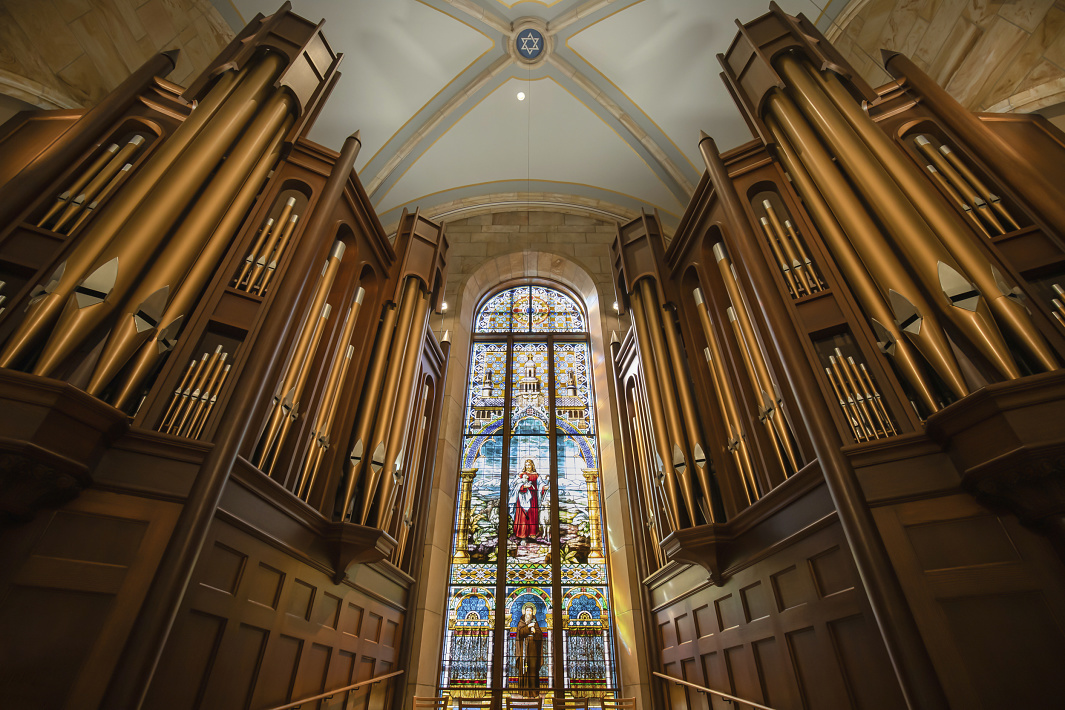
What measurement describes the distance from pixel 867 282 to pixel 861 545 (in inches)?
65.9

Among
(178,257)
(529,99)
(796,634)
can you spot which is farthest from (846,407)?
(529,99)

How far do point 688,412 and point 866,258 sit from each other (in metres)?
1.94

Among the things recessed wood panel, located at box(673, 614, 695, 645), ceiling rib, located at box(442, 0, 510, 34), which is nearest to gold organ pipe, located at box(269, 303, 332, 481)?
recessed wood panel, located at box(673, 614, 695, 645)

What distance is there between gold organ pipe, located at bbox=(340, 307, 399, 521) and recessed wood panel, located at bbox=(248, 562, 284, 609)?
0.74 meters

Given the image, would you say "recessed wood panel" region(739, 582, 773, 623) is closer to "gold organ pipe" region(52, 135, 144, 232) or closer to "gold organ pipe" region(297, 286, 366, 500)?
"gold organ pipe" region(297, 286, 366, 500)

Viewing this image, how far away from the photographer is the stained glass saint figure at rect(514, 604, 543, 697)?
19.1 ft

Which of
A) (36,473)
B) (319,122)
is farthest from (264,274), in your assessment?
(319,122)

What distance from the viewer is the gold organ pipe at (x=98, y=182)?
328cm

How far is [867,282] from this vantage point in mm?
3354

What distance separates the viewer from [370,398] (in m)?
4.84

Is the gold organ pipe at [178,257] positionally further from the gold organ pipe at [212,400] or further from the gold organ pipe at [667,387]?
the gold organ pipe at [667,387]

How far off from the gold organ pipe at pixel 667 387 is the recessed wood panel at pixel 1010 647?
2040 millimetres

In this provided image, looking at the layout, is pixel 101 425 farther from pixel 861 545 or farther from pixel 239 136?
pixel 861 545

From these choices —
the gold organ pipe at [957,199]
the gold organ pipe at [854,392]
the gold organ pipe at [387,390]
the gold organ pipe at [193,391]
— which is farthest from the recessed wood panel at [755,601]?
the gold organ pipe at [193,391]
